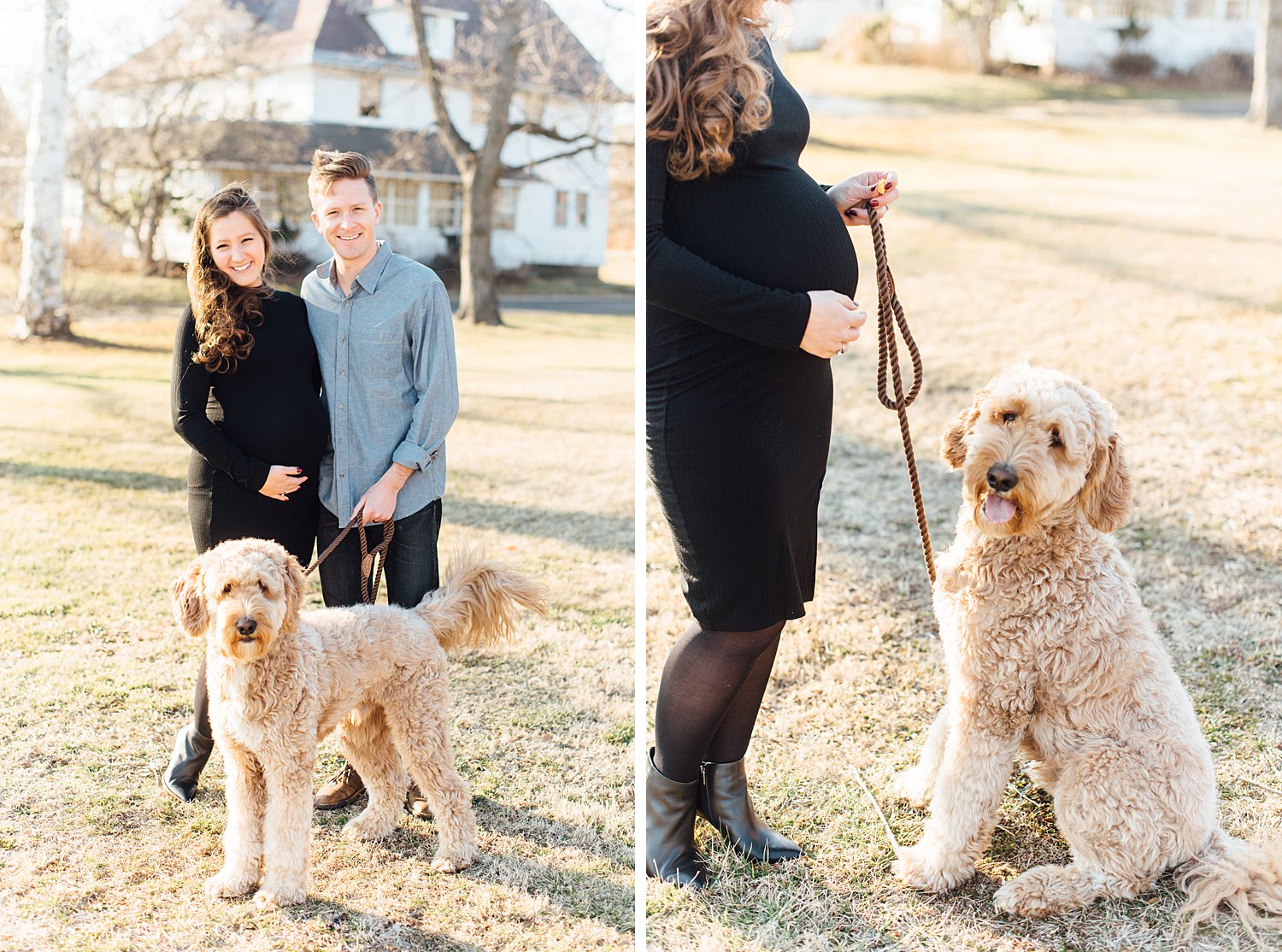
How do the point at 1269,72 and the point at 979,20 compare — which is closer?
the point at 1269,72

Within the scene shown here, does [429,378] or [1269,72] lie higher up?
[1269,72]

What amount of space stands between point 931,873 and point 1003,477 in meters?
1.08

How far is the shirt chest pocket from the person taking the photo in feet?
8.86

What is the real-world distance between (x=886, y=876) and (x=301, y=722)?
1.59 m

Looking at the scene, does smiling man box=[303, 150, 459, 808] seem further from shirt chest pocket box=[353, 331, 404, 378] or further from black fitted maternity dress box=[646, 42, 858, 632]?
black fitted maternity dress box=[646, 42, 858, 632]

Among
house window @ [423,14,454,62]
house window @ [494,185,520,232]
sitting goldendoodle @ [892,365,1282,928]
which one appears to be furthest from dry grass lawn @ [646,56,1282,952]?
house window @ [423,14,454,62]

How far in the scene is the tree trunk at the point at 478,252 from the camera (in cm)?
1408

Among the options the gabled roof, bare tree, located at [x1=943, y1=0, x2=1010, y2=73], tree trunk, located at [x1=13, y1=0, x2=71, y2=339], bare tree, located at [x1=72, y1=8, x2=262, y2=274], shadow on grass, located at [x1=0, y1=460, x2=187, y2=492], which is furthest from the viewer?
bare tree, located at [x1=943, y1=0, x2=1010, y2=73]

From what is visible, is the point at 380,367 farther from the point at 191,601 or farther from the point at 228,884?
the point at 228,884

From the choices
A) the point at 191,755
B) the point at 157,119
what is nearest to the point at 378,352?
the point at 191,755

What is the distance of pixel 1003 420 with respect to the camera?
2.36 meters

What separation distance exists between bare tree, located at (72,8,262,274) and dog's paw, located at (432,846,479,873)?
878 cm

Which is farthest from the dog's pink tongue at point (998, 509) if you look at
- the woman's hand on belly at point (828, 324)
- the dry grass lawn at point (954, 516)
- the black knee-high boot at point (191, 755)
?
the black knee-high boot at point (191, 755)

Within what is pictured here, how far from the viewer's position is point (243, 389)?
2.62 meters
